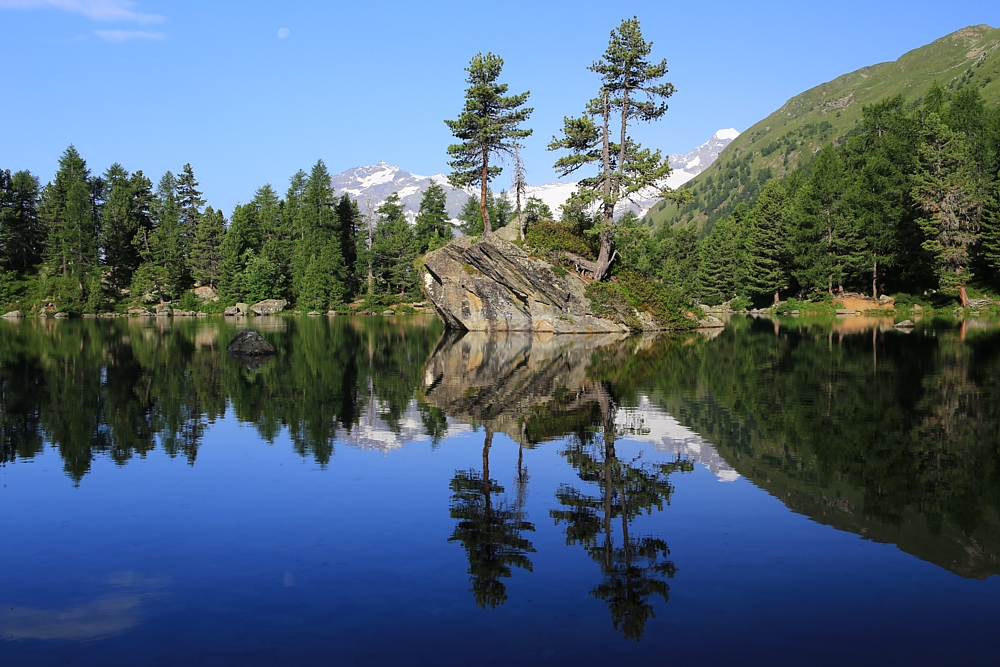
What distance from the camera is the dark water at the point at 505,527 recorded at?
245 inches

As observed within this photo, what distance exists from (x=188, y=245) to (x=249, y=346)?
81.5 m

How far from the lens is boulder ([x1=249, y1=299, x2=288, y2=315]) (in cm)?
10019

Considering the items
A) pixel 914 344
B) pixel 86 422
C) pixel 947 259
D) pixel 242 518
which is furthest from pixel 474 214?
pixel 242 518

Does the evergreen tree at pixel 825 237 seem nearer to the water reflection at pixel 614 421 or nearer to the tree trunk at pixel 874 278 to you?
the tree trunk at pixel 874 278

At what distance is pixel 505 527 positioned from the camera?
30.2 feet

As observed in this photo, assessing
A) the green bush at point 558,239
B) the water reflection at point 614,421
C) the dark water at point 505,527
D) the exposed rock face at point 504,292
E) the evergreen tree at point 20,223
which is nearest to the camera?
the dark water at point 505,527

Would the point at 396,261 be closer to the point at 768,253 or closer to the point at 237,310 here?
the point at 237,310

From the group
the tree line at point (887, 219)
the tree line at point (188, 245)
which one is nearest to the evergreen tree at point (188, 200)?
the tree line at point (188, 245)

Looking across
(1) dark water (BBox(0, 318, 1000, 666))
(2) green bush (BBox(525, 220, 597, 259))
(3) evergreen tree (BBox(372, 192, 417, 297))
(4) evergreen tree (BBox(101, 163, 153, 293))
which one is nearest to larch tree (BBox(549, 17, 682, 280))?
(2) green bush (BBox(525, 220, 597, 259))

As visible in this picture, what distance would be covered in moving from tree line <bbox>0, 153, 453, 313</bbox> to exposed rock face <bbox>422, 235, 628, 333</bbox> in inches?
1887

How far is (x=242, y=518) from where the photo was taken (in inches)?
380

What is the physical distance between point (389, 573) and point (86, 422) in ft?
40.6

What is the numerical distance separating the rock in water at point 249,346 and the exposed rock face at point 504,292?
64.0ft

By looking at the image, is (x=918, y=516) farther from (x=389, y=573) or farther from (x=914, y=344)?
(x=914, y=344)
